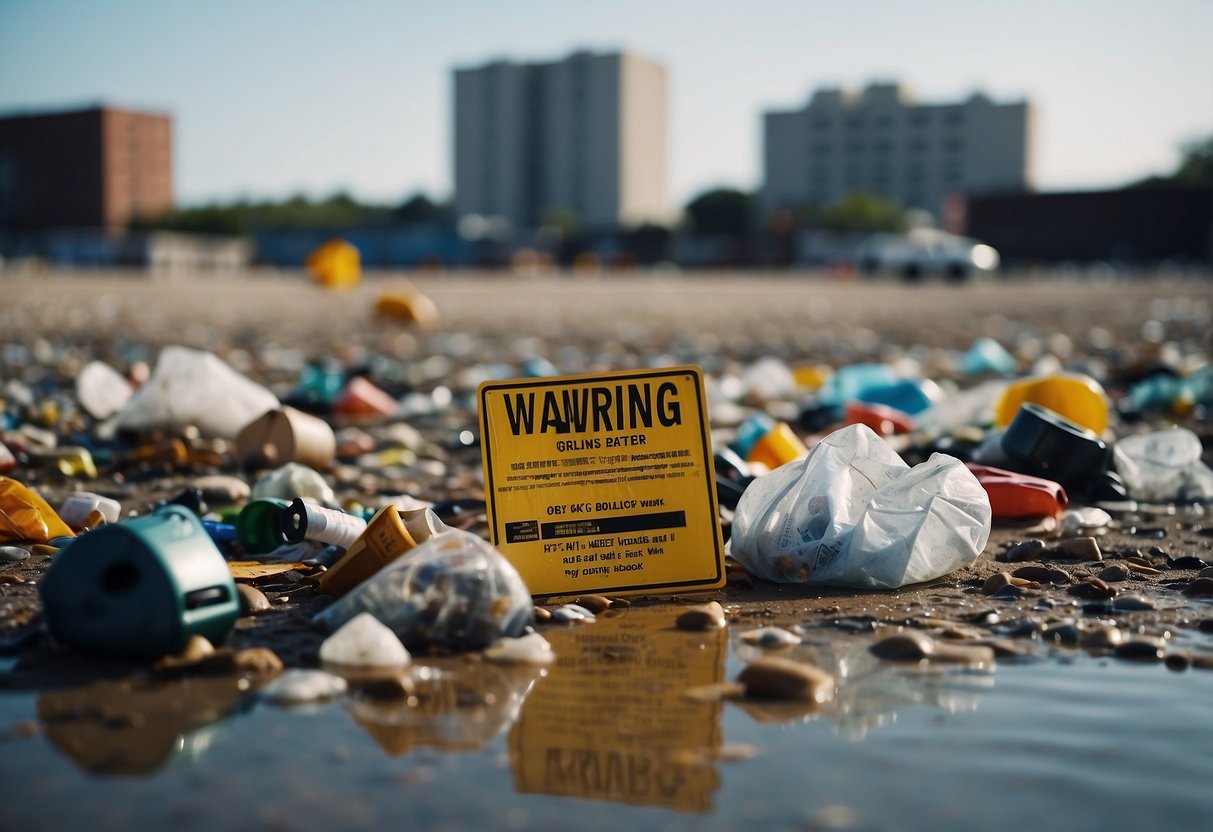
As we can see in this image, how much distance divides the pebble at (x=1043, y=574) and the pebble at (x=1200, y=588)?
0.24 metres

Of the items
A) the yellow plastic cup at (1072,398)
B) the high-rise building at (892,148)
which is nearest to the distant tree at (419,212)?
the high-rise building at (892,148)

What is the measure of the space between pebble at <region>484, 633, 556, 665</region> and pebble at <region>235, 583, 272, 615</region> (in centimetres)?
51

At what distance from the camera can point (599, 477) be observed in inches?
97.5

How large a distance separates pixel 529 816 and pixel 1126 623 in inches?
54.3

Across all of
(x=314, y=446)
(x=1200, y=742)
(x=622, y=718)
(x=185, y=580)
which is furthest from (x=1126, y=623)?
(x=314, y=446)

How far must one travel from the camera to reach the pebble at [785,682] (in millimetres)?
1917

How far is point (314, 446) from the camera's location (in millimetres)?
4039

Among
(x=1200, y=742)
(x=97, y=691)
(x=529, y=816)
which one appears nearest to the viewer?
(x=529, y=816)

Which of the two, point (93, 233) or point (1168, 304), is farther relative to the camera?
point (93, 233)

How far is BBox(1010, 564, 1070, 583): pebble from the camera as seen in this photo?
8.73 ft

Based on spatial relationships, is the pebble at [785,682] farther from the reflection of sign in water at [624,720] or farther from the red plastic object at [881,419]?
the red plastic object at [881,419]

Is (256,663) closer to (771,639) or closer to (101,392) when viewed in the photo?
(771,639)

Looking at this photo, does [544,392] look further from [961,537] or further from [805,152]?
[805,152]

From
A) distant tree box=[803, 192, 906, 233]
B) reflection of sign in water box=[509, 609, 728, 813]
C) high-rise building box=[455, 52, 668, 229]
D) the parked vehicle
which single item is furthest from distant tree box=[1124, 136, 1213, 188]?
reflection of sign in water box=[509, 609, 728, 813]
